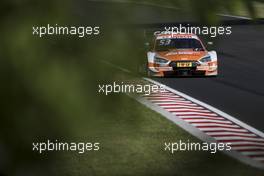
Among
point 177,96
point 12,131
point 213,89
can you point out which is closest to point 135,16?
point 12,131

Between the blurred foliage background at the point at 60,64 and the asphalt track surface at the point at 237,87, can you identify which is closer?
the blurred foliage background at the point at 60,64

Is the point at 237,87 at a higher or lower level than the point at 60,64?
lower

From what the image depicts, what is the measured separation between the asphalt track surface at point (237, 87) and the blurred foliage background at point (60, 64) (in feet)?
42.3

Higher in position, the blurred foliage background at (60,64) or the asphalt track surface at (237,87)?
the blurred foliage background at (60,64)

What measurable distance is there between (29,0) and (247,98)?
60.3 ft

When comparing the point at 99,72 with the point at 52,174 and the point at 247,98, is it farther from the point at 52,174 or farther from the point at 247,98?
the point at 247,98

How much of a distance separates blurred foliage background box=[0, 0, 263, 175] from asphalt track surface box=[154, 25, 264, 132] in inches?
508

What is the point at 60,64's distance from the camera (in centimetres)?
94

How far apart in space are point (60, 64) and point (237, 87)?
20195 millimetres

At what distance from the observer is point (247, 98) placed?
1908 cm

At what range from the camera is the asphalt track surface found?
17094 mm

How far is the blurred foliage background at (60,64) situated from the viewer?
3.06 ft

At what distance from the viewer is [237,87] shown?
2092cm

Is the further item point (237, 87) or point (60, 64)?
point (237, 87)
